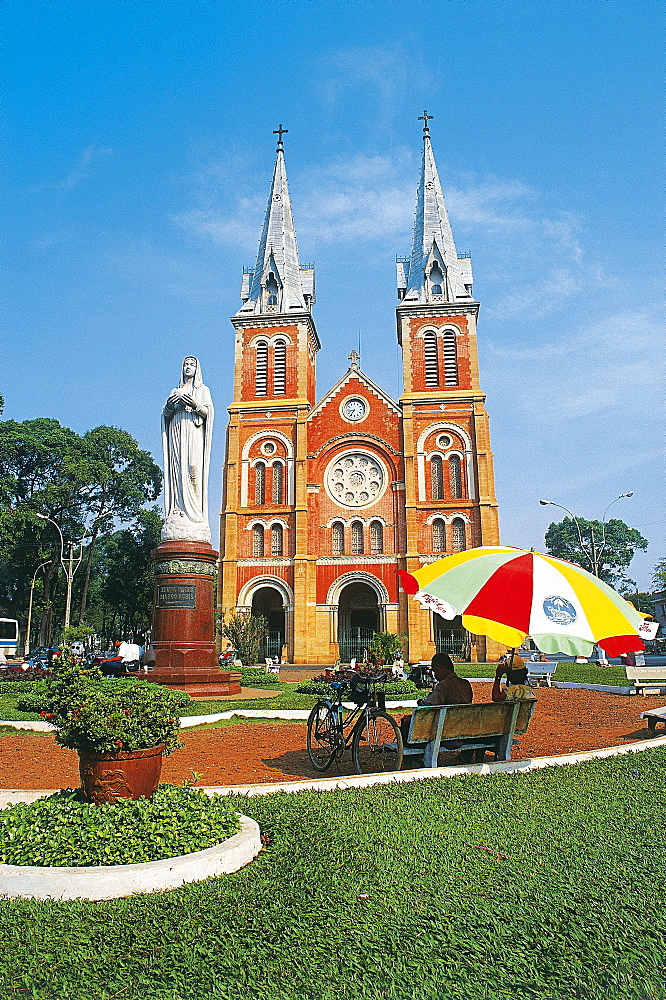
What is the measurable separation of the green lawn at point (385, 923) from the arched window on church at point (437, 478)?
31188 mm

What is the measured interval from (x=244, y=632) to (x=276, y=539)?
6.69 meters

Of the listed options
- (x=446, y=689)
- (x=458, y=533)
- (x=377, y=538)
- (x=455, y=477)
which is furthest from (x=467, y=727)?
(x=455, y=477)

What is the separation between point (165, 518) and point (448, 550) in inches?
844

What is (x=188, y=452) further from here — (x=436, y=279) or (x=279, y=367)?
(x=436, y=279)

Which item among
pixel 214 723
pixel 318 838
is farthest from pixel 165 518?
pixel 318 838

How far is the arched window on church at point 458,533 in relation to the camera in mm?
34812

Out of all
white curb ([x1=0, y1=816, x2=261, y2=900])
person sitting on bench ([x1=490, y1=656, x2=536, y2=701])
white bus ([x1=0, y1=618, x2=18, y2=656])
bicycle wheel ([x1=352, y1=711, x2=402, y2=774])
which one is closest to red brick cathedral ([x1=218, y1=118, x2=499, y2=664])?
white bus ([x1=0, y1=618, x2=18, y2=656])

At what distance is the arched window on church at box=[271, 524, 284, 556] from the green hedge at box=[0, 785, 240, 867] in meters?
31.0

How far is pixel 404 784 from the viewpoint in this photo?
20.3 ft

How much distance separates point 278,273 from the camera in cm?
4062

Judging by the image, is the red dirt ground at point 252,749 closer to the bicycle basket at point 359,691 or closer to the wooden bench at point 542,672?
the bicycle basket at point 359,691

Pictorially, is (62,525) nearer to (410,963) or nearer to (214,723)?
(214,723)

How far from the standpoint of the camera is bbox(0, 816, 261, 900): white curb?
370cm

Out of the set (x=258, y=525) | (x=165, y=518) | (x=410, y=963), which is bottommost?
(x=410, y=963)
